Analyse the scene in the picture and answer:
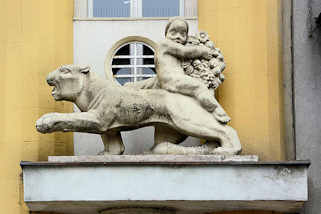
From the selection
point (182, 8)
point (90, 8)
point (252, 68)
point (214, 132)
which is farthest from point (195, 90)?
point (90, 8)

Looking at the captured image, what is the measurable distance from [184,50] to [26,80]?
1.57 meters

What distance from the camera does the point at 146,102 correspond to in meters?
8.95

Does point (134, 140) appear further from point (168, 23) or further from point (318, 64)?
point (318, 64)

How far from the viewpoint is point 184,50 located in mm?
9156

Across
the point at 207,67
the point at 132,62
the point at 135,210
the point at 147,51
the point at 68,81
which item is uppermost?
the point at 147,51

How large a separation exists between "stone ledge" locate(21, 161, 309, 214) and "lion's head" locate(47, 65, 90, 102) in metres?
0.73

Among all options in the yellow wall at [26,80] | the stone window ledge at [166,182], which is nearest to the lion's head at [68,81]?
the yellow wall at [26,80]

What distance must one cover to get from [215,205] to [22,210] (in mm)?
1802

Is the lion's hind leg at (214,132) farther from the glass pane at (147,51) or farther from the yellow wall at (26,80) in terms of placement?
the yellow wall at (26,80)

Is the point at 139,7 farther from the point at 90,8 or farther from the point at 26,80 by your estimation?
the point at 26,80

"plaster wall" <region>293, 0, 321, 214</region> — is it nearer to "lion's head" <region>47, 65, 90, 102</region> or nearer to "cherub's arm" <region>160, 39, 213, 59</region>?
"cherub's arm" <region>160, 39, 213, 59</region>

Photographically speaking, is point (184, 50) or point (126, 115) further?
point (184, 50)

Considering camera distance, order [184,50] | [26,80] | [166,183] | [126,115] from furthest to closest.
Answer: [26,80], [184,50], [126,115], [166,183]

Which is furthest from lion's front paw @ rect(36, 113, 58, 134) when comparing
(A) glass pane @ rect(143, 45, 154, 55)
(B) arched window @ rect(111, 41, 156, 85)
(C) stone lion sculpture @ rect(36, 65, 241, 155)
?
(A) glass pane @ rect(143, 45, 154, 55)
